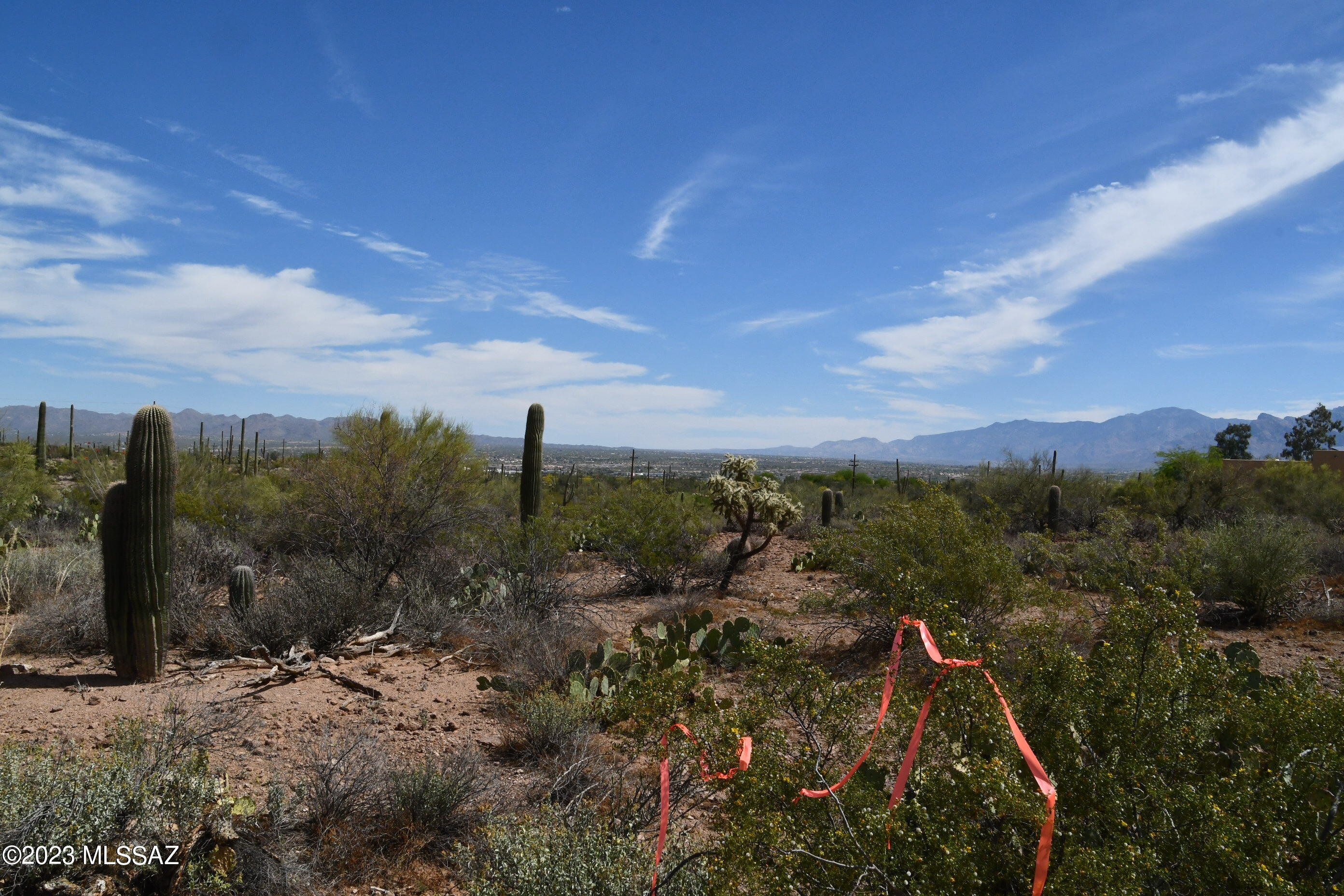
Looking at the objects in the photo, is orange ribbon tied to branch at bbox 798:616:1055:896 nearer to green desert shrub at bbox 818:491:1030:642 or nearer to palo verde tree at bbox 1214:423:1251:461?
green desert shrub at bbox 818:491:1030:642

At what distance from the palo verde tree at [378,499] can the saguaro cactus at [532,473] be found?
0.98 m

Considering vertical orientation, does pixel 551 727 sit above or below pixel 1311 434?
below

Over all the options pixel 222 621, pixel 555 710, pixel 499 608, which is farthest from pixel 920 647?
pixel 222 621

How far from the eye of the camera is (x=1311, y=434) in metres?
64.8

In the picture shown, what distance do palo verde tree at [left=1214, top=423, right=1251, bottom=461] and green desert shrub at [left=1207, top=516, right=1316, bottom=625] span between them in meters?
62.7

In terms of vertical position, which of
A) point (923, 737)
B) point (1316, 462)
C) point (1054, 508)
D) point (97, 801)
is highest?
point (1316, 462)

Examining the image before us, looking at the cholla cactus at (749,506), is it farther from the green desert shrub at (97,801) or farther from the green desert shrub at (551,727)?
the green desert shrub at (97,801)

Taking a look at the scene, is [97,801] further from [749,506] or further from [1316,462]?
[1316,462]

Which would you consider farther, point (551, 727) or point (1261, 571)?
point (1261, 571)

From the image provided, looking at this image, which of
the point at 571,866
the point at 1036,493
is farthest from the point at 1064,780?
the point at 1036,493

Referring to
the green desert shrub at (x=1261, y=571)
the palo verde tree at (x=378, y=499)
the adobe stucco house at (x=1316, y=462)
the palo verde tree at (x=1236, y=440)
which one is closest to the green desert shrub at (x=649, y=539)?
the palo verde tree at (x=378, y=499)

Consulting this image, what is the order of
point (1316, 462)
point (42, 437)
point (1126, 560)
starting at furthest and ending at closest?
point (1316, 462), point (42, 437), point (1126, 560)

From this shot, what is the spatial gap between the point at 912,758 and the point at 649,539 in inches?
389

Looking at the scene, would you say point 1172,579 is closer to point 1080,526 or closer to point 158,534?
point 158,534
